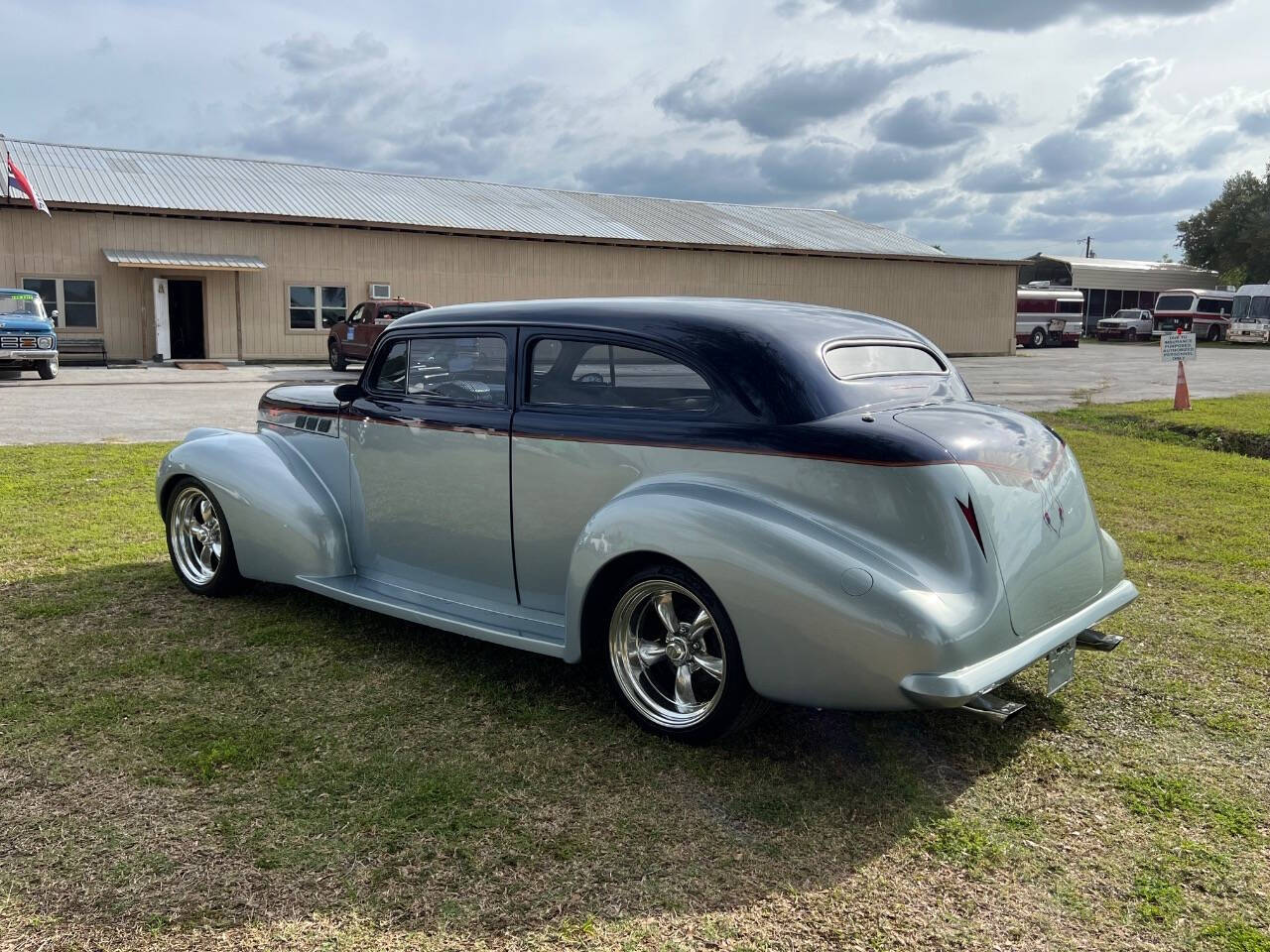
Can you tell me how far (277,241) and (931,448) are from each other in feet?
88.5

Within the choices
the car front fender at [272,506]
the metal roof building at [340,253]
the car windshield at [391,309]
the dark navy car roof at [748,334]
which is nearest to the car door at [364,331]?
the car windshield at [391,309]

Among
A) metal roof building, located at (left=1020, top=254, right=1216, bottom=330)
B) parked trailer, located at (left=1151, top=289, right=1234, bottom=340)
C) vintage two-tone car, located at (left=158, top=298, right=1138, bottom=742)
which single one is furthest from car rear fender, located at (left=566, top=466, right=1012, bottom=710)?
metal roof building, located at (left=1020, top=254, right=1216, bottom=330)

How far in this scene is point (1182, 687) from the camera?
4496mm

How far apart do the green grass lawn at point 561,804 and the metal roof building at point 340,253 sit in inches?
916

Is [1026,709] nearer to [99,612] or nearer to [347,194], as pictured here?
[99,612]

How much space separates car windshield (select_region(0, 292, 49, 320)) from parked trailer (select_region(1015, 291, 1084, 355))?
1418 inches

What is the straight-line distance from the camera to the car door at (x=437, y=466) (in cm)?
450

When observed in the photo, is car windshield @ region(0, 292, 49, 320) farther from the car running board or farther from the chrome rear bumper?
the chrome rear bumper

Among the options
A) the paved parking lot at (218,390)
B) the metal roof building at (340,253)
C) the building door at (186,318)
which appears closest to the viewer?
the paved parking lot at (218,390)

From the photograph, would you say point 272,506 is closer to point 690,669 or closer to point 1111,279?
point 690,669

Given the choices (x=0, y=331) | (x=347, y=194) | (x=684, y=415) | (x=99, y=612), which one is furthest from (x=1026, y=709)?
(x=347, y=194)

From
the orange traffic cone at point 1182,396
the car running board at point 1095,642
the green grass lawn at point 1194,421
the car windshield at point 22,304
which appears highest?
the car windshield at point 22,304

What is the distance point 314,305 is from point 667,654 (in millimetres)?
26570

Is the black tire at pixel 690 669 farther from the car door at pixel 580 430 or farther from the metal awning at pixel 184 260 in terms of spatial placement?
the metal awning at pixel 184 260
